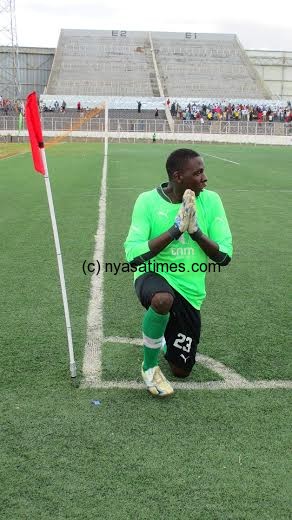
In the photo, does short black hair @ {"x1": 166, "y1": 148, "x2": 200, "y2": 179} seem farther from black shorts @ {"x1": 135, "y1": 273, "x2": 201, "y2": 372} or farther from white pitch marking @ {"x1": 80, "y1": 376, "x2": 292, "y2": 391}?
white pitch marking @ {"x1": 80, "y1": 376, "x2": 292, "y2": 391}

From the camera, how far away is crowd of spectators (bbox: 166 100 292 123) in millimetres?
50812

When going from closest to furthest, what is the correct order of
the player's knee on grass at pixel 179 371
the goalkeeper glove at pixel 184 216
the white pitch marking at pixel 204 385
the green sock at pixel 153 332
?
the goalkeeper glove at pixel 184 216 → the green sock at pixel 153 332 → the white pitch marking at pixel 204 385 → the player's knee on grass at pixel 179 371

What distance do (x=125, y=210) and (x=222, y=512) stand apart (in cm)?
907

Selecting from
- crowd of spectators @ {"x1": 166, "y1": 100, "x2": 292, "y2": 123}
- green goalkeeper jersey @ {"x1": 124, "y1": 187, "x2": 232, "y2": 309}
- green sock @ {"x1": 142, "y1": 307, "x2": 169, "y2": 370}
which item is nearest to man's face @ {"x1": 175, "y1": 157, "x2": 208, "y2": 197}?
green goalkeeper jersey @ {"x1": 124, "y1": 187, "x2": 232, "y2": 309}

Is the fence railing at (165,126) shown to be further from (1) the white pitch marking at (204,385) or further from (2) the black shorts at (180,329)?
(1) the white pitch marking at (204,385)

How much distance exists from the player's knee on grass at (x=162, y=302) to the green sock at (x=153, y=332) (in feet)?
0.17

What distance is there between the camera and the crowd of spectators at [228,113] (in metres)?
50.8

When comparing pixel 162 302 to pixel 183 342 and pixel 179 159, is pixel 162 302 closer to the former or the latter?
pixel 183 342

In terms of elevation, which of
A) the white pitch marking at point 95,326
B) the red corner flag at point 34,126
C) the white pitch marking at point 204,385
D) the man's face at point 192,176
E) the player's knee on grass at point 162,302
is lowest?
the white pitch marking at point 204,385

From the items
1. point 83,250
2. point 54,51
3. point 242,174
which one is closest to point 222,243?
point 83,250

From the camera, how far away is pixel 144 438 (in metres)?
3.21

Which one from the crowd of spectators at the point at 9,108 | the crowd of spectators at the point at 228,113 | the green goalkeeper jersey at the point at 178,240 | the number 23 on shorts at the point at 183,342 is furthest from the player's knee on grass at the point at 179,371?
the crowd of spectators at the point at 228,113

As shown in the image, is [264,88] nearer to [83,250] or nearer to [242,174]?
[242,174]

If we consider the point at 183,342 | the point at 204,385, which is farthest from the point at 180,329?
the point at 204,385
